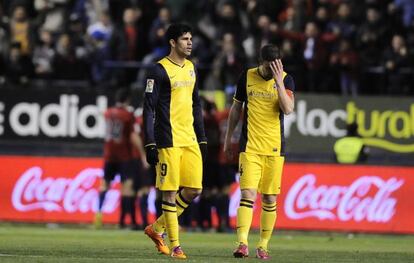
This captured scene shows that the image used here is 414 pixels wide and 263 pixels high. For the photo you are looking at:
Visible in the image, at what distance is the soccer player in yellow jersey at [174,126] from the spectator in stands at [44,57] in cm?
1319

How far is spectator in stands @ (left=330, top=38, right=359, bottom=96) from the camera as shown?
84.3 ft

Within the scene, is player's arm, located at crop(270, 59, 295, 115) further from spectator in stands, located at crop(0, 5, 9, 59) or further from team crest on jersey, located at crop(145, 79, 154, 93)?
spectator in stands, located at crop(0, 5, 9, 59)

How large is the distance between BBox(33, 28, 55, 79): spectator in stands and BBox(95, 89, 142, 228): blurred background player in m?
4.33

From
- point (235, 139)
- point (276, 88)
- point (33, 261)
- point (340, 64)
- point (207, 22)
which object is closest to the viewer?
point (33, 261)

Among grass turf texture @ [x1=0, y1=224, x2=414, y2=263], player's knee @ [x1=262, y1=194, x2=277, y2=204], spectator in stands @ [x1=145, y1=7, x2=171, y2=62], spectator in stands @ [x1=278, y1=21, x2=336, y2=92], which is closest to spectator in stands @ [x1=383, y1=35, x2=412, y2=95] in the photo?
spectator in stands @ [x1=278, y1=21, x2=336, y2=92]

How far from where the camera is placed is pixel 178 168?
13383 mm

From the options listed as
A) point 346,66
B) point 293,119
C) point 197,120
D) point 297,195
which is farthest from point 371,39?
point 197,120

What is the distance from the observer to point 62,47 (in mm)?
26688

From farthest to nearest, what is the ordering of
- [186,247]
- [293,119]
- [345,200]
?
[293,119], [345,200], [186,247]

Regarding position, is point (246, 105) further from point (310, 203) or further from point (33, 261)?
point (310, 203)

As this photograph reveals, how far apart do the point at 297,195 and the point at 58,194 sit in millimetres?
4608

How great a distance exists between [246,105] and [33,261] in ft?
10.6

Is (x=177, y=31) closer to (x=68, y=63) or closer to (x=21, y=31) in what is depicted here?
(x=68, y=63)

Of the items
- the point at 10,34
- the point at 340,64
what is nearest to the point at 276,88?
the point at 340,64
